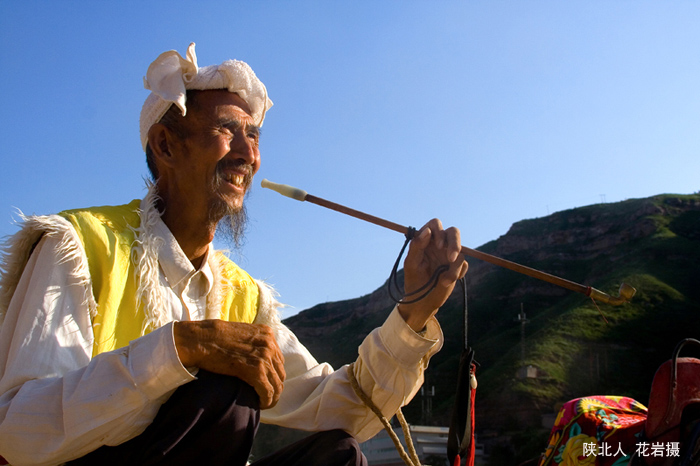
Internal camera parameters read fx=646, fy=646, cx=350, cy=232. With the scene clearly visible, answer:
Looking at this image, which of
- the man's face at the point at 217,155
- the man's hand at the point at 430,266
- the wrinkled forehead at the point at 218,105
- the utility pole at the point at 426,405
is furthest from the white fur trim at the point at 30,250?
the utility pole at the point at 426,405

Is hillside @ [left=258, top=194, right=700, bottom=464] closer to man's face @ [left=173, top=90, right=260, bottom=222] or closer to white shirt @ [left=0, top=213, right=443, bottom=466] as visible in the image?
white shirt @ [left=0, top=213, right=443, bottom=466]

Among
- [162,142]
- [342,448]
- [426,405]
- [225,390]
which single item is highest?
[162,142]

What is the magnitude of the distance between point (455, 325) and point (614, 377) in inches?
805

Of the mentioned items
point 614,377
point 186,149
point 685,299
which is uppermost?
point 186,149

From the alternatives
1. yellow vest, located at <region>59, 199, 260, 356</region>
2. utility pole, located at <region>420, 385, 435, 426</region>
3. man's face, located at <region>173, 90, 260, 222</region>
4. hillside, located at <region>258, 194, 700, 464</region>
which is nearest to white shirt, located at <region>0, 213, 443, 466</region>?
yellow vest, located at <region>59, 199, 260, 356</region>

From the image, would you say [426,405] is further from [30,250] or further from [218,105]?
[30,250]

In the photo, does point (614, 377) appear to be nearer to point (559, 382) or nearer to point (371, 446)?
point (559, 382)

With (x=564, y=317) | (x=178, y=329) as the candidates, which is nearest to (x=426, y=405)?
(x=564, y=317)

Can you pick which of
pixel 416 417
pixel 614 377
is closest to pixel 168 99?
pixel 614 377

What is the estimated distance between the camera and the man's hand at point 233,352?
1.81 m

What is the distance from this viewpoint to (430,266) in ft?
8.18

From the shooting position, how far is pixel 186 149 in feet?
9.04

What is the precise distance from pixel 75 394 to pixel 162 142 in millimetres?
1360

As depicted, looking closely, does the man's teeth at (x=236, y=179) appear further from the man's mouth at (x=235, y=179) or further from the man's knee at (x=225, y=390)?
the man's knee at (x=225, y=390)
